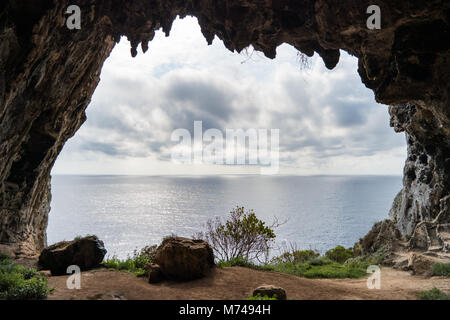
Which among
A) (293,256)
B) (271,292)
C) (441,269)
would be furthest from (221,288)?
(293,256)

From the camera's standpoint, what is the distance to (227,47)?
13695 mm

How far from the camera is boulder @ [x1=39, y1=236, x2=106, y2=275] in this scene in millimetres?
10367

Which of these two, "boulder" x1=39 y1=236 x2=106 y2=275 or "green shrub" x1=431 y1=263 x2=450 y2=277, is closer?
"green shrub" x1=431 y1=263 x2=450 y2=277

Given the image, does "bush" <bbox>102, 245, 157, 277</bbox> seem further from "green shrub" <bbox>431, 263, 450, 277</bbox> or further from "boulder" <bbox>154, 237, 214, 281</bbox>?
"green shrub" <bbox>431, 263, 450, 277</bbox>

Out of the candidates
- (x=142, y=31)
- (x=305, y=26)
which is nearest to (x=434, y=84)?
(x=305, y=26)

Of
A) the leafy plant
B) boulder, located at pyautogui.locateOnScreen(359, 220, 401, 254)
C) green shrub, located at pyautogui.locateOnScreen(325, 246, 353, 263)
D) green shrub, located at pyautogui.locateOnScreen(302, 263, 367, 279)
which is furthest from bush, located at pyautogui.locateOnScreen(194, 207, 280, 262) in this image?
green shrub, located at pyautogui.locateOnScreen(325, 246, 353, 263)

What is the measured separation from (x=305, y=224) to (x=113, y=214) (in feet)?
241

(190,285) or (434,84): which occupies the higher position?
(434,84)

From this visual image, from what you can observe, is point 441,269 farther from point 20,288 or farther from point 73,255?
point 73,255

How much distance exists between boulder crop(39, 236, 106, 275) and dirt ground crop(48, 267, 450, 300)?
820 mm

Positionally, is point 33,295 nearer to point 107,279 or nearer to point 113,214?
point 107,279

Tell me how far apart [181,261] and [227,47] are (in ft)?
35.4

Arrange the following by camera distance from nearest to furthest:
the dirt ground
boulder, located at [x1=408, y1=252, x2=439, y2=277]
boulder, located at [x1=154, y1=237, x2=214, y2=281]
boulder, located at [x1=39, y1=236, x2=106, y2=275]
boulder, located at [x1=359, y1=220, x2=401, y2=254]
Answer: the dirt ground → boulder, located at [x1=154, y1=237, x2=214, y2=281] → boulder, located at [x1=39, y1=236, x2=106, y2=275] → boulder, located at [x1=408, y1=252, x2=439, y2=277] → boulder, located at [x1=359, y1=220, x2=401, y2=254]
